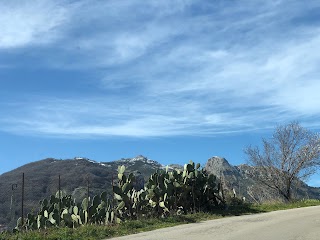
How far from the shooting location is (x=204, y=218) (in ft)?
62.5

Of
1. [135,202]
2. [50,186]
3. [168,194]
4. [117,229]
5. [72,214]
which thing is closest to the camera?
[117,229]

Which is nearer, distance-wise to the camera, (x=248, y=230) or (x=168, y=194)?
(x=248, y=230)

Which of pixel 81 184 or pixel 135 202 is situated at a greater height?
pixel 81 184

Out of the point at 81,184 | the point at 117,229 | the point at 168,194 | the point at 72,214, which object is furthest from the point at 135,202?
the point at 81,184

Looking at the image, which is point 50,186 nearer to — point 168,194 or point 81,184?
point 81,184

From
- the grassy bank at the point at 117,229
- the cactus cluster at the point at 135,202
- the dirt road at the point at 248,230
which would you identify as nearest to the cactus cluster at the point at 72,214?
the cactus cluster at the point at 135,202

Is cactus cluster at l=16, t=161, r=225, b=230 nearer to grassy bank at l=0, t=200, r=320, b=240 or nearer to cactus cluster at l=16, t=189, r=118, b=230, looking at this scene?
cactus cluster at l=16, t=189, r=118, b=230

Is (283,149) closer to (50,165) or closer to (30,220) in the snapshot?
(30,220)

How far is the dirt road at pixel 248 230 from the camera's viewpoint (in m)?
13.1

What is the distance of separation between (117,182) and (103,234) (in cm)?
645

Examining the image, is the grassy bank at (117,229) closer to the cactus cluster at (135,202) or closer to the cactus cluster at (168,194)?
the cactus cluster at (135,202)

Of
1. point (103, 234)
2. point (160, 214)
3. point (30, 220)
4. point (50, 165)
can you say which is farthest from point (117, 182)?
point (50, 165)

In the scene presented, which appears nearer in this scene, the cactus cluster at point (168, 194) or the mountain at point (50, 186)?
the cactus cluster at point (168, 194)

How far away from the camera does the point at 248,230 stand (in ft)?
47.5
